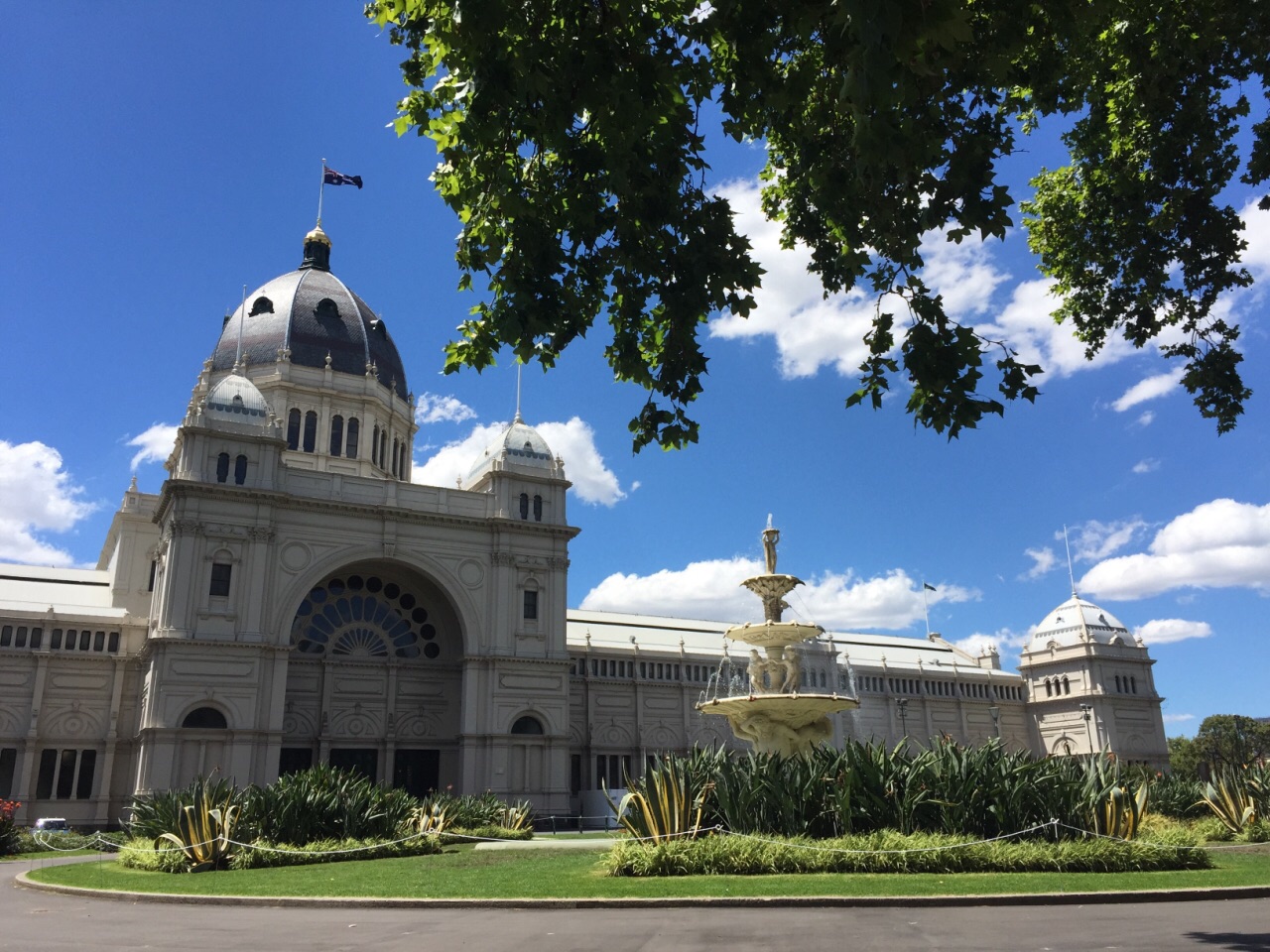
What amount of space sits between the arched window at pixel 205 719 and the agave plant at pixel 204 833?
20.1 m

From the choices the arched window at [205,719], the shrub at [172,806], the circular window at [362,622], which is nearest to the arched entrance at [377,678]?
the circular window at [362,622]

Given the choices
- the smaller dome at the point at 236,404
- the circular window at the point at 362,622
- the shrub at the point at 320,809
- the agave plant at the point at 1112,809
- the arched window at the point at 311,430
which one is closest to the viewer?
the agave plant at the point at 1112,809

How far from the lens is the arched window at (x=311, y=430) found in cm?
5359

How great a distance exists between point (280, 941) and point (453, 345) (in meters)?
7.08

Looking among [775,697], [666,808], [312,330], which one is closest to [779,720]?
[775,697]

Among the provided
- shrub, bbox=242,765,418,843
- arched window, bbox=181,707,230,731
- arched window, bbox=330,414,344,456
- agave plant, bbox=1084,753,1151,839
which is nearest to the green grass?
agave plant, bbox=1084,753,1151,839

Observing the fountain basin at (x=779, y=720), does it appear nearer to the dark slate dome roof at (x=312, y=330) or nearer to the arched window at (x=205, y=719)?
the arched window at (x=205, y=719)

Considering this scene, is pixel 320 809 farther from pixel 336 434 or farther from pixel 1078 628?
pixel 1078 628

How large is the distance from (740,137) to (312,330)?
161 feet

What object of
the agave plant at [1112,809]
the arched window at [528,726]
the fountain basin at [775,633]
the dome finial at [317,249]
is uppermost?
the dome finial at [317,249]

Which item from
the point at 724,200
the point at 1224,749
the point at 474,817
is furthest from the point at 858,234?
the point at 1224,749

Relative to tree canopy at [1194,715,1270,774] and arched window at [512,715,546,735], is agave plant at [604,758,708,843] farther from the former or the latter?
tree canopy at [1194,715,1270,774]

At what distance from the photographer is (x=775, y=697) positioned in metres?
22.6

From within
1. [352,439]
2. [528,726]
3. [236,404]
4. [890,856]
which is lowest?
[890,856]
